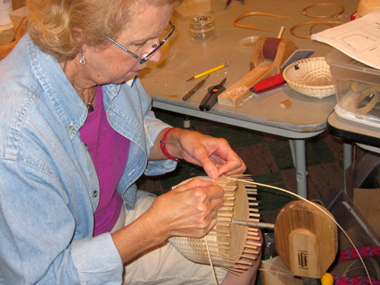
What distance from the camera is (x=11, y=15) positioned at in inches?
94.6

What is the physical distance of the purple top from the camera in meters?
1.37

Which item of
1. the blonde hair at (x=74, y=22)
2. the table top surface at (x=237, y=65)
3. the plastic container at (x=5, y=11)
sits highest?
the blonde hair at (x=74, y=22)

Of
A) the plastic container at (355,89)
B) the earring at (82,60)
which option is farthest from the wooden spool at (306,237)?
the earring at (82,60)

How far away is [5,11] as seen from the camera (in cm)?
250

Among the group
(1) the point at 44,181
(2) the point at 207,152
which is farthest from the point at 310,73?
(1) the point at 44,181

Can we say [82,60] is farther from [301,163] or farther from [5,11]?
[5,11]

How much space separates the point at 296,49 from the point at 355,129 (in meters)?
0.58

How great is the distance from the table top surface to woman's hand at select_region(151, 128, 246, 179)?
0.17m

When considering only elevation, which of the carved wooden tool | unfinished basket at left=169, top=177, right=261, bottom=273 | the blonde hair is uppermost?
the blonde hair

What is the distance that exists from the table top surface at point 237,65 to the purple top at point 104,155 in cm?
34

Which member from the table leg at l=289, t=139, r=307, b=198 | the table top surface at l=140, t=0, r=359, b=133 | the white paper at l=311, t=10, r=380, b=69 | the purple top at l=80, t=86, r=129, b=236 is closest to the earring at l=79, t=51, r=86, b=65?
the purple top at l=80, t=86, r=129, b=236

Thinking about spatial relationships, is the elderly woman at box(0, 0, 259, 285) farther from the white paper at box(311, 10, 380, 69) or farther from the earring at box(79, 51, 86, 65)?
the white paper at box(311, 10, 380, 69)

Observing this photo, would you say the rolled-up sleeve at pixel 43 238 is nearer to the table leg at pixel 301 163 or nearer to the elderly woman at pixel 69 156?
the elderly woman at pixel 69 156

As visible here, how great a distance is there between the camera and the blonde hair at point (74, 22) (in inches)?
42.0
